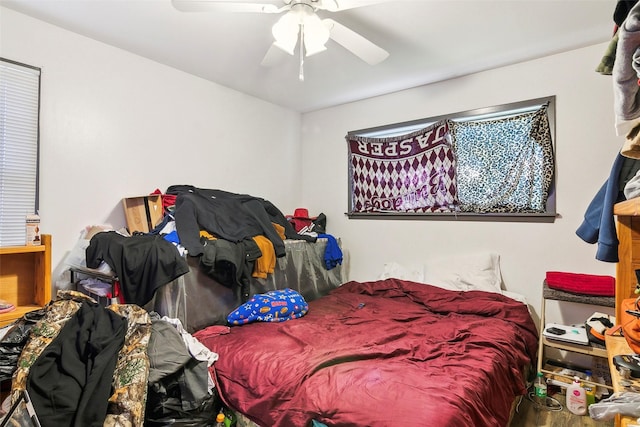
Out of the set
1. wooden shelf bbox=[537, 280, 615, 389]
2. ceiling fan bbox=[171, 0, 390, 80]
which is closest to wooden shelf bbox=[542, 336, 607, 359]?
wooden shelf bbox=[537, 280, 615, 389]

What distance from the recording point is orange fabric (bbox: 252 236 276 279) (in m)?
2.59

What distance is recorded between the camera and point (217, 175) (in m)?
3.27

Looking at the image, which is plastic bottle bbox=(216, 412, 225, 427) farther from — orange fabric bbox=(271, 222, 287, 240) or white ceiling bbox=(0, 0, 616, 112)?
white ceiling bbox=(0, 0, 616, 112)

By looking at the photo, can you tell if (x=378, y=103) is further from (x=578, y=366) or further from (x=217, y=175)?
(x=578, y=366)

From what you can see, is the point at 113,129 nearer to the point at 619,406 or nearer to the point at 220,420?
the point at 220,420

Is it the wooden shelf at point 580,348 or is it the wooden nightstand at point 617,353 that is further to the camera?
the wooden shelf at point 580,348

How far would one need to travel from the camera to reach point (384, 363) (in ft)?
5.55

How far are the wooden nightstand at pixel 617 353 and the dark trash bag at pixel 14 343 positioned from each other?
Answer: 6.94ft

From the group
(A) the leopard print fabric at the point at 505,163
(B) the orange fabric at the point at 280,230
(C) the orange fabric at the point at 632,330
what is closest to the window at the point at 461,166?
(A) the leopard print fabric at the point at 505,163

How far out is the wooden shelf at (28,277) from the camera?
195 cm

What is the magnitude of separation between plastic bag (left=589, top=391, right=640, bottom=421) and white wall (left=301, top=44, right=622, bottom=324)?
2088 mm

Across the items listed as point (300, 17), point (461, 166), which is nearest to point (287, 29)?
point (300, 17)

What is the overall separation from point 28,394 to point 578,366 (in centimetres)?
329

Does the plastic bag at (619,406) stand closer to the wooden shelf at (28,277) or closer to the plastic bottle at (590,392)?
the plastic bottle at (590,392)
